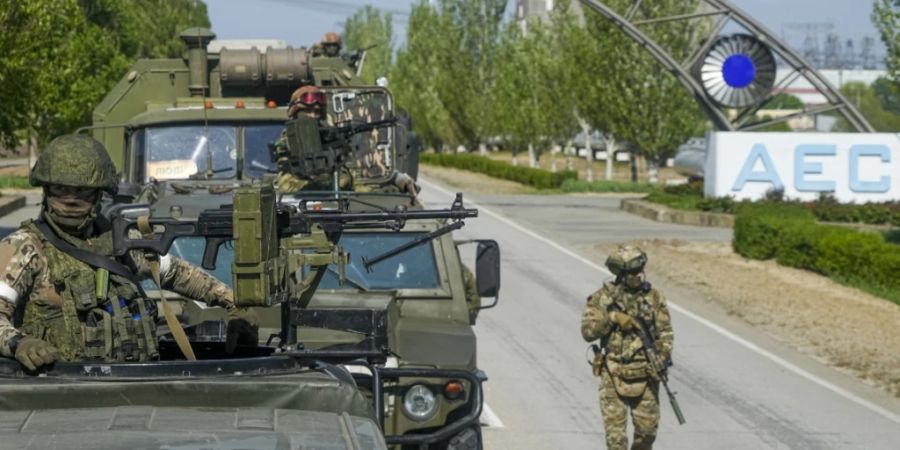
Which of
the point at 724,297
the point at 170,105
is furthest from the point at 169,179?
the point at 724,297

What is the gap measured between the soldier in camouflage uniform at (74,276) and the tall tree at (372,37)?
9494 cm

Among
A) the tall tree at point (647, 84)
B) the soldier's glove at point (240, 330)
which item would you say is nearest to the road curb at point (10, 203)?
the tall tree at point (647, 84)

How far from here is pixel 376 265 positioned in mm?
9609

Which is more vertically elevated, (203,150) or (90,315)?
(203,150)

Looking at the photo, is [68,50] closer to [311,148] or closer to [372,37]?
[311,148]

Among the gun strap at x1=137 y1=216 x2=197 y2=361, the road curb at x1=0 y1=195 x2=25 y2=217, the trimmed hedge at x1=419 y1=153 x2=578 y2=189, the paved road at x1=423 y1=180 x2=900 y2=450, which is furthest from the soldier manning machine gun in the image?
the trimmed hedge at x1=419 y1=153 x2=578 y2=189

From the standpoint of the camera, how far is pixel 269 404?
4.34 meters

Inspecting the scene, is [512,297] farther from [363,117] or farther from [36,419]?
[36,419]

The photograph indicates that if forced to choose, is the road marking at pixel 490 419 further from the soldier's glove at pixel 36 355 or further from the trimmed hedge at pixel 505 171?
the trimmed hedge at pixel 505 171

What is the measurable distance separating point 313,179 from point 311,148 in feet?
0.76

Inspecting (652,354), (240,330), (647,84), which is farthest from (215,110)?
(647,84)

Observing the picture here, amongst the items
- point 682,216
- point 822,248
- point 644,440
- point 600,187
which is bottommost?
point 600,187

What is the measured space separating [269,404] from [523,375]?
1076cm

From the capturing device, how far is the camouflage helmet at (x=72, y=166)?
5.17 m
